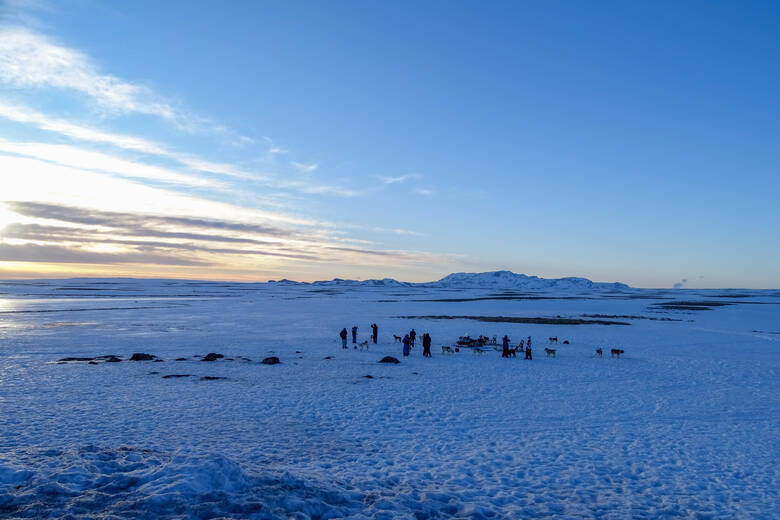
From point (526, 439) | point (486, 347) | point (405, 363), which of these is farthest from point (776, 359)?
point (526, 439)

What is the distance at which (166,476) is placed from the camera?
31.9ft

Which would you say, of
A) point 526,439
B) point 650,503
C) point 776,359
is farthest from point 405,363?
point 776,359

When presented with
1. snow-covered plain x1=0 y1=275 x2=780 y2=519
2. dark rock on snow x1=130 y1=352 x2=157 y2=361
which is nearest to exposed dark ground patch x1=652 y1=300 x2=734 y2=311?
snow-covered plain x1=0 y1=275 x2=780 y2=519

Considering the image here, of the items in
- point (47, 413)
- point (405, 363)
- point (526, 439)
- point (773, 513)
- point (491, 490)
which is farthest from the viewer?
point (405, 363)

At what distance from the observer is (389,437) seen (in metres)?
13.8

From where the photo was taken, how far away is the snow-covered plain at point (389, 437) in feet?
31.1

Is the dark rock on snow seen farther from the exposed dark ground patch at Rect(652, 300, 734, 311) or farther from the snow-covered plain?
the exposed dark ground patch at Rect(652, 300, 734, 311)

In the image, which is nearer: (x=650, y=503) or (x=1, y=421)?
(x=650, y=503)

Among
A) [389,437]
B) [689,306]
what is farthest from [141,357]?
[689,306]

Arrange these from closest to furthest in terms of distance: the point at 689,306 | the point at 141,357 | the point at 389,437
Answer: the point at 389,437
the point at 141,357
the point at 689,306

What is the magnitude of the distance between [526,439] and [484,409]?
3.22 m

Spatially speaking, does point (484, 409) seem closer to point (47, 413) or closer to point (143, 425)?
point (143, 425)

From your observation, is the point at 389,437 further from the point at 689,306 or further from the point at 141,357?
the point at 689,306

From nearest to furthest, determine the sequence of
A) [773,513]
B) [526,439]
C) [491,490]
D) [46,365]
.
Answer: [773,513]
[491,490]
[526,439]
[46,365]
